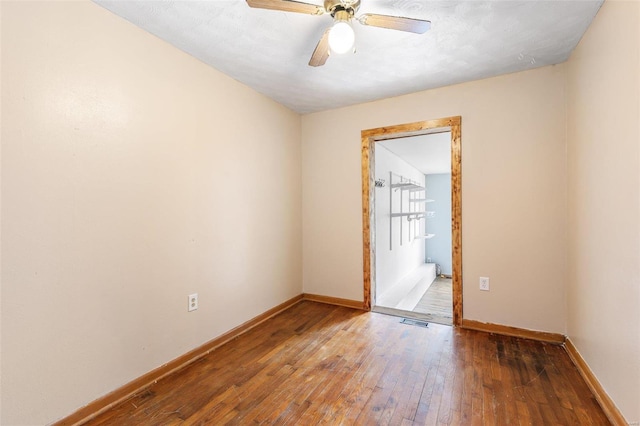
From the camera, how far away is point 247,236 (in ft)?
8.95

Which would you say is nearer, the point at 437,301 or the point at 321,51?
the point at 321,51

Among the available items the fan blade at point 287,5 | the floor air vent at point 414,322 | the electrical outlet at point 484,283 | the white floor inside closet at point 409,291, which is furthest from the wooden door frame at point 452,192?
the fan blade at point 287,5

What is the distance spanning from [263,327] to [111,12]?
264 centimetres

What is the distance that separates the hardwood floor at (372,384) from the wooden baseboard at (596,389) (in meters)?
0.04

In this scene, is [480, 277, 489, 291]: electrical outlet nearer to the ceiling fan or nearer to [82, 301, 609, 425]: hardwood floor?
[82, 301, 609, 425]: hardwood floor

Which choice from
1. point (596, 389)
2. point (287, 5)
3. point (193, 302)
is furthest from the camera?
point (193, 302)

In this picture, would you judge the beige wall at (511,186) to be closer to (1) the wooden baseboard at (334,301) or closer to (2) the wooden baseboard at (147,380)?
(1) the wooden baseboard at (334,301)

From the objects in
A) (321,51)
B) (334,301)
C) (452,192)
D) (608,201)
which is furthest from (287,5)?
(334,301)

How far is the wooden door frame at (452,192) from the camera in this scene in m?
2.73

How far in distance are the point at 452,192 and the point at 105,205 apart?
9.19 feet

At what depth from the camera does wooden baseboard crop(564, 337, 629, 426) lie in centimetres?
146

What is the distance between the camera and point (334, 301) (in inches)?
134

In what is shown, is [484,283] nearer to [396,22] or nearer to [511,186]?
[511,186]

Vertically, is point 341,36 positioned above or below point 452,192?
above
